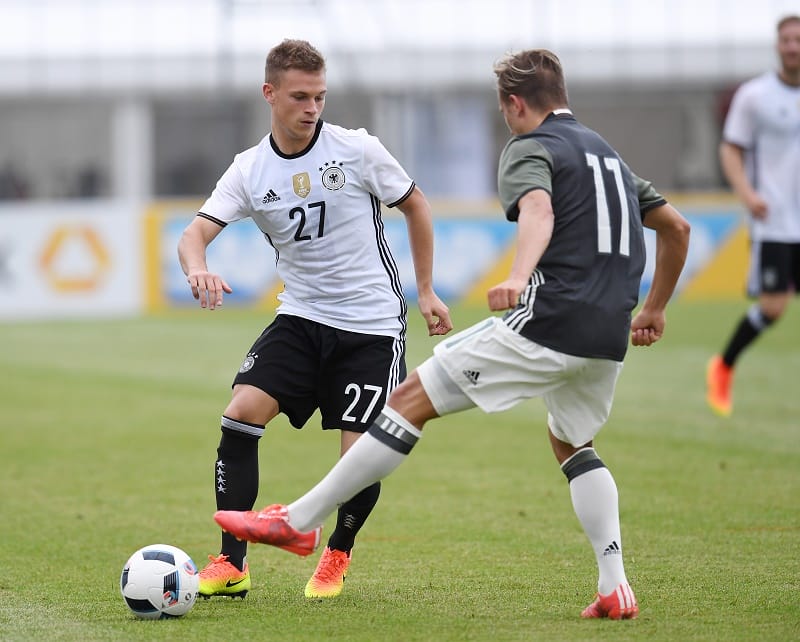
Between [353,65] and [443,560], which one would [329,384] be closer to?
[443,560]

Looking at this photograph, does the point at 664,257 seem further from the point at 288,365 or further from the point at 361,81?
the point at 361,81

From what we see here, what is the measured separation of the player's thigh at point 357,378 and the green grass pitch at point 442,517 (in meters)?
0.71

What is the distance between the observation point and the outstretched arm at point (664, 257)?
5.26m

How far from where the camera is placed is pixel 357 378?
568 cm

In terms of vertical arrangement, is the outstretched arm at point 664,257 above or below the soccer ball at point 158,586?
above

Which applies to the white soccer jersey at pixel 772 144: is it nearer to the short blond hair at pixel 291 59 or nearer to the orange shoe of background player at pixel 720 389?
the orange shoe of background player at pixel 720 389

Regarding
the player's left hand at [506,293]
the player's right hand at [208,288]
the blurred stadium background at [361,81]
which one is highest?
the player's left hand at [506,293]

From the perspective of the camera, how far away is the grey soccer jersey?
4.84 m

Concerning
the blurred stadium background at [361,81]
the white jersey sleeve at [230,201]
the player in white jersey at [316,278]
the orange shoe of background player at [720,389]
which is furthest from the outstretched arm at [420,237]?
the blurred stadium background at [361,81]

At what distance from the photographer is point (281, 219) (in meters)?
5.65

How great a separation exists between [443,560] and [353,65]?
29359 millimetres

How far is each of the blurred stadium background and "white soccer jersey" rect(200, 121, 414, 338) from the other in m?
27.1

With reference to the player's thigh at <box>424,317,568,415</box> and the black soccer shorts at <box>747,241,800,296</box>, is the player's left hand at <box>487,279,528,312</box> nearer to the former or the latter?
the player's thigh at <box>424,317,568,415</box>

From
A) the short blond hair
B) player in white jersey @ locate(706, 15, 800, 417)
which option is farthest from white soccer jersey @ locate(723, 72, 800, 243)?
the short blond hair
